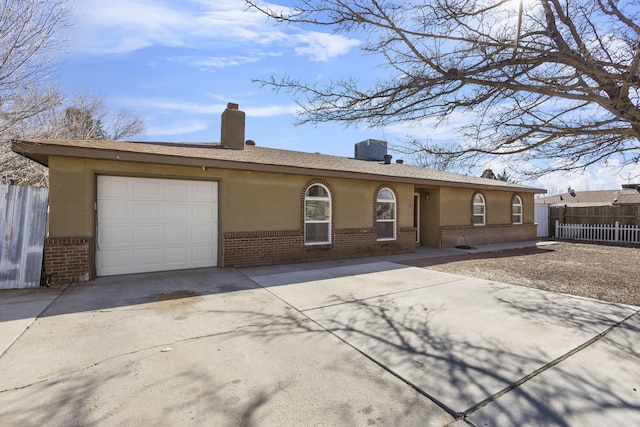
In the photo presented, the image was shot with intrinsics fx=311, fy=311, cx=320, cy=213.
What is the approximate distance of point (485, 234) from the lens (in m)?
14.9

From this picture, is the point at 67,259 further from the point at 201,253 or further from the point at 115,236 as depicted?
the point at 201,253

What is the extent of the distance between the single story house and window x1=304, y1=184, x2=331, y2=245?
0.03 m

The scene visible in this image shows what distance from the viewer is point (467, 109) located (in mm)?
5246

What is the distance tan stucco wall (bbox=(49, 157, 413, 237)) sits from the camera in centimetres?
651

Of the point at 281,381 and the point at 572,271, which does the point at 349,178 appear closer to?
the point at 572,271

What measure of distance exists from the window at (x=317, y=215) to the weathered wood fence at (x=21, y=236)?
20.4 ft

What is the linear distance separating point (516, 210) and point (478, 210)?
3597 millimetres

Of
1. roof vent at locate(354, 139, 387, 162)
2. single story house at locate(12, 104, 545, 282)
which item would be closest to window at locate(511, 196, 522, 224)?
single story house at locate(12, 104, 545, 282)

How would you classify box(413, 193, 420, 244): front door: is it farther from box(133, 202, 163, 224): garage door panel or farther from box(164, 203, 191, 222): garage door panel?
box(133, 202, 163, 224): garage door panel

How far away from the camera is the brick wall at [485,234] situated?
13.6 metres

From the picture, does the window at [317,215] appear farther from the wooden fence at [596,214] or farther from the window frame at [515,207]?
the wooden fence at [596,214]

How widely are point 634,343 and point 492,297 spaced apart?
6.66 feet

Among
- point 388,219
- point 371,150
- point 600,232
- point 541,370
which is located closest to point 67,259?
point 541,370

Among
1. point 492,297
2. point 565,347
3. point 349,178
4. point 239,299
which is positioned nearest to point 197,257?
point 239,299
